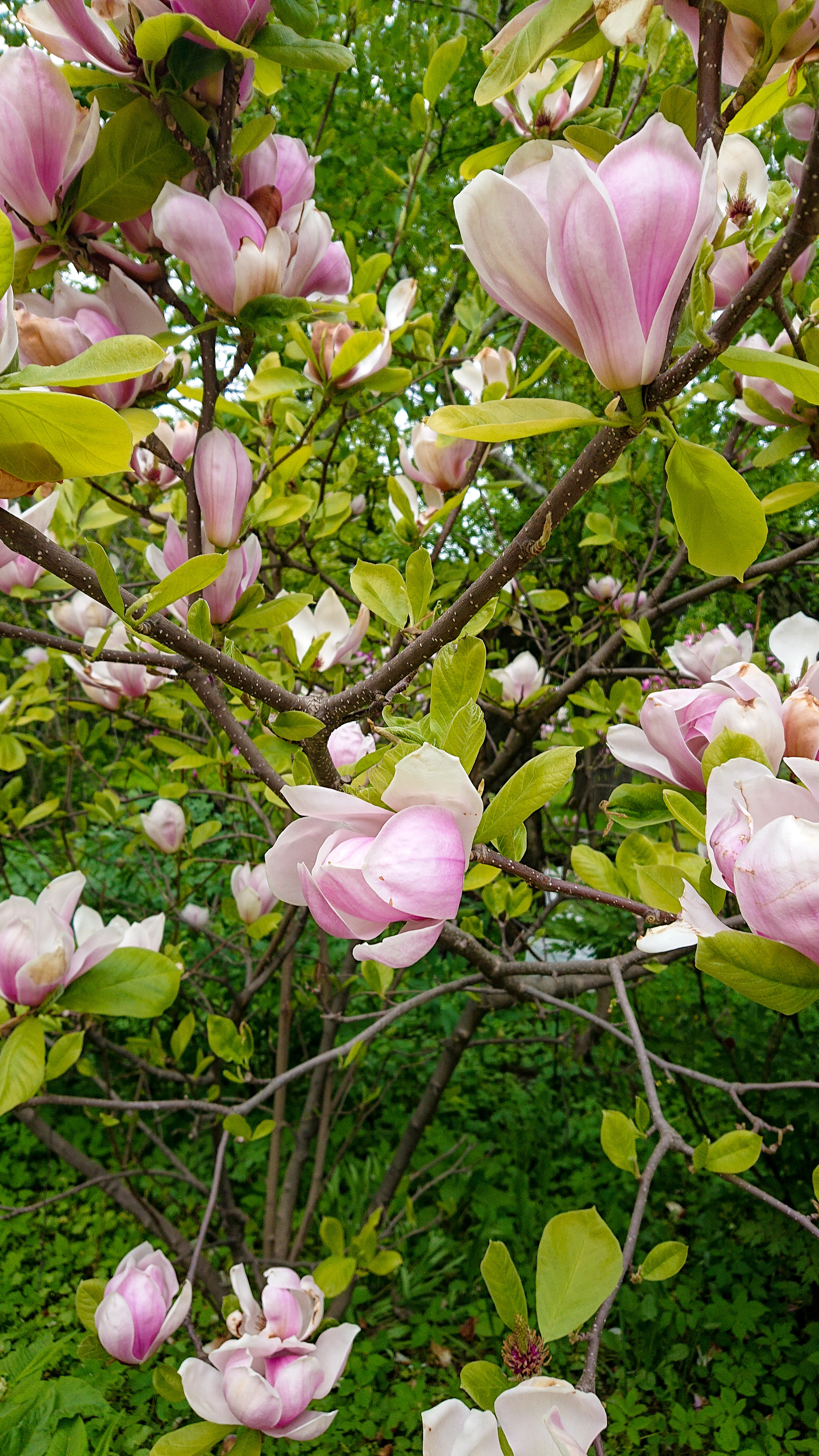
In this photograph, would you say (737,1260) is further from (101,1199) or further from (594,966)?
(101,1199)

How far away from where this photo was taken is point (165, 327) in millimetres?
660

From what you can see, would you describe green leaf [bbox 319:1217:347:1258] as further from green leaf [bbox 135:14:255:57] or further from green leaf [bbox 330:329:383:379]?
green leaf [bbox 135:14:255:57]

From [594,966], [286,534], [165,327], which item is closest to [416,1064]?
[594,966]

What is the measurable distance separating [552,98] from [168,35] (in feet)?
1.30

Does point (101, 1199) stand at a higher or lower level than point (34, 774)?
lower

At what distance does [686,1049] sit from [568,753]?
2.01 m

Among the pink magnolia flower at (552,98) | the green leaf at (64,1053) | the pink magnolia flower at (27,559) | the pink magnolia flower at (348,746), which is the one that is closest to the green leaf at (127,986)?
the green leaf at (64,1053)

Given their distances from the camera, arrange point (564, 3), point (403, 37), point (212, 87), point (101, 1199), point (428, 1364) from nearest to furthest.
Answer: point (564, 3) → point (212, 87) → point (428, 1364) → point (403, 37) → point (101, 1199)

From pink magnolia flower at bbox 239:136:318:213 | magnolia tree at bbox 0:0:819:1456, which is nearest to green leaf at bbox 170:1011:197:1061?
magnolia tree at bbox 0:0:819:1456

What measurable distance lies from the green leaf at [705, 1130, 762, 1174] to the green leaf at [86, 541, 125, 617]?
0.69 meters

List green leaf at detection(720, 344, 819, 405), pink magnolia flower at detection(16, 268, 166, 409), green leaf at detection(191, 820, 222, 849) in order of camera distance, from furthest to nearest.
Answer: green leaf at detection(191, 820, 222, 849), pink magnolia flower at detection(16, 268, 166, 409), green leaf at detection(720, 344, 819, 405)

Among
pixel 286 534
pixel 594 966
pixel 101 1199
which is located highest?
pixel 286 534

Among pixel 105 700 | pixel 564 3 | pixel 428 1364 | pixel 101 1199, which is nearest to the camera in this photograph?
pixel 564 3

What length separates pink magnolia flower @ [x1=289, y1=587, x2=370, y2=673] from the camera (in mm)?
965
